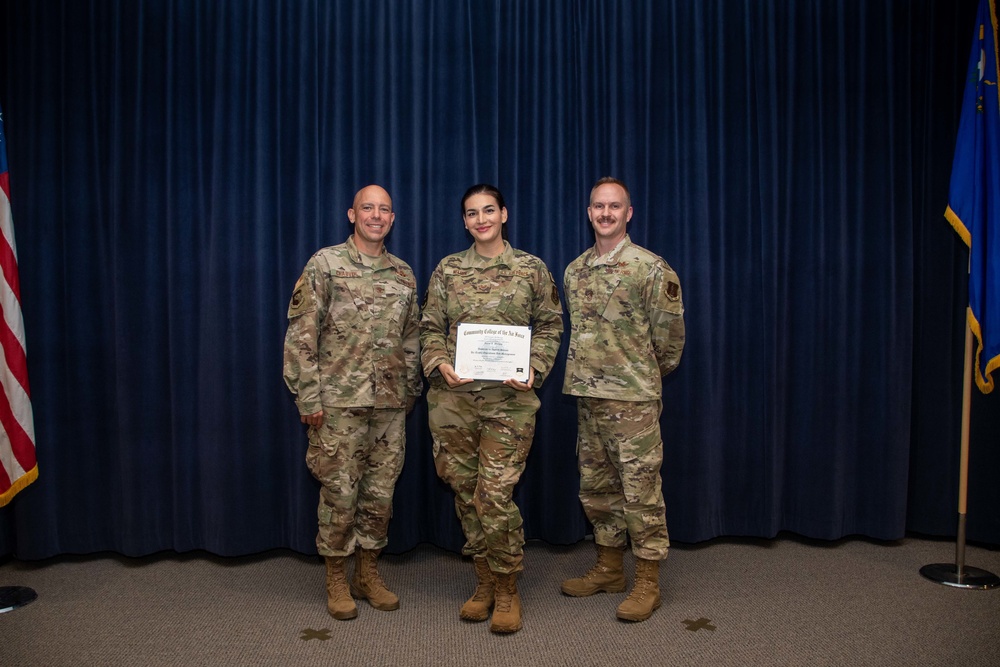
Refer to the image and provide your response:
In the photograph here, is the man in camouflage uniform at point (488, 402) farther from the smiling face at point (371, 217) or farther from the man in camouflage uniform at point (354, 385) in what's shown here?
the smiling face at point (371, 217)

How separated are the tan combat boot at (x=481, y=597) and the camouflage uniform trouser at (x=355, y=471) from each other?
46cm

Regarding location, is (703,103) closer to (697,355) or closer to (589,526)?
(697,355)

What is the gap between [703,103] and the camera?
3641 mm

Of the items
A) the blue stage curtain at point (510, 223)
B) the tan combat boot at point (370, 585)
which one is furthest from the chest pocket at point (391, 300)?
the tan combat boot at point (370, 585)

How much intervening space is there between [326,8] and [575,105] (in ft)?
4.60

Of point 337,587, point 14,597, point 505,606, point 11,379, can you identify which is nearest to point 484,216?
point 505,606

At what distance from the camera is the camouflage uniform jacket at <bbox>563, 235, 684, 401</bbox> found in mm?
2797

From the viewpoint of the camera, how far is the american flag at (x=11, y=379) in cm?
303

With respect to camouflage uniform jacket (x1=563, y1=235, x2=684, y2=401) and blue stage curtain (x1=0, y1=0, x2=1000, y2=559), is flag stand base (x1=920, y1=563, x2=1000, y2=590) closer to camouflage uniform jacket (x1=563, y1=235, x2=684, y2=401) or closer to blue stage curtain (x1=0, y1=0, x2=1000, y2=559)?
blue stage curtain (x1=0, y1=0, x2=1000, y2=559)

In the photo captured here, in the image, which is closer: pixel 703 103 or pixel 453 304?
pixel 453 304

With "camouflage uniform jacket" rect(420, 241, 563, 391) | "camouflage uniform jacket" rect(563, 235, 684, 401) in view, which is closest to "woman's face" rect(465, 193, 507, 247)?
"camouflage uniform jacket" rect(420, 241, 563, 391)

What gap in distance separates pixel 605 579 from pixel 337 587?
117 centimetres

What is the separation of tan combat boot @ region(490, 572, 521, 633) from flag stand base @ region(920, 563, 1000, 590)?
6.72 ft

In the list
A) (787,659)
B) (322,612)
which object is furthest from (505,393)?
(787,659)
